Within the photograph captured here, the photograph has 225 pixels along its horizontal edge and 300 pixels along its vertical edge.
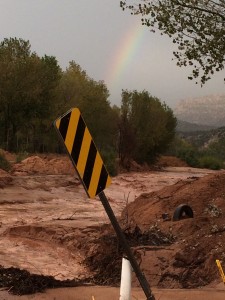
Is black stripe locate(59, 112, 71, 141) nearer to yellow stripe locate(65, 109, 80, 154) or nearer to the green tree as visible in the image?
yellow stripe locate(65, 109, 80, 154)

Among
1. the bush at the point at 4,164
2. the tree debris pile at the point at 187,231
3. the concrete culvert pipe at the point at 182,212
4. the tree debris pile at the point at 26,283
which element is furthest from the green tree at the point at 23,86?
the tree debris pile at the point at 26,283

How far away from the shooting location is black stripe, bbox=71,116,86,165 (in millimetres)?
4414

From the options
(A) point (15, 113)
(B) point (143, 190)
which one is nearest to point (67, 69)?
(A) point (15, 113)

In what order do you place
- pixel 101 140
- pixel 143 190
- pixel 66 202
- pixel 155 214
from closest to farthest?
pixel 155 214, pixel 66 202, pixel 143 190, pixel 101 140

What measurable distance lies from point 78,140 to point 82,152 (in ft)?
0.40

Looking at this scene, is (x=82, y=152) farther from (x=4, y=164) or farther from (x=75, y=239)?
(x=4, y=164)

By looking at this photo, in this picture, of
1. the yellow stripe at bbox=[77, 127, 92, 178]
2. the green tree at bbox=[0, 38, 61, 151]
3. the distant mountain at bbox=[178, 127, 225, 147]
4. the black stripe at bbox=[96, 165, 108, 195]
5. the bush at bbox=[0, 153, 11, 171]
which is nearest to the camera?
the yellow stripe at bbox=[77, 127, 92, 178]

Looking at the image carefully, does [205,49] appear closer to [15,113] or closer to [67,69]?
[15,113]

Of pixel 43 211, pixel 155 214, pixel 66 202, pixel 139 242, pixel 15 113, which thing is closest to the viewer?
pixel 139 242

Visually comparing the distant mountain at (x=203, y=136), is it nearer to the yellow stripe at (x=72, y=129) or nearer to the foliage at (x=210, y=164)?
the foliage at (x=210, y=164)

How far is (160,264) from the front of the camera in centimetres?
895

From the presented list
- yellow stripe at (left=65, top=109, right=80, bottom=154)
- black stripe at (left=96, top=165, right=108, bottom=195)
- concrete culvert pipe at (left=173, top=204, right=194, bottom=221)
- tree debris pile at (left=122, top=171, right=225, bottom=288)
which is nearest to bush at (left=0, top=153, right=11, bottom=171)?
tree debris pile at (left=122, top=171, right=225, bottom=288)

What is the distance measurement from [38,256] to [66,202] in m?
11.3

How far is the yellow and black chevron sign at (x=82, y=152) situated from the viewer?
4.39m
